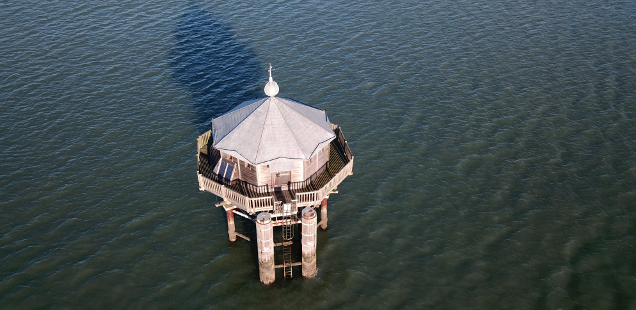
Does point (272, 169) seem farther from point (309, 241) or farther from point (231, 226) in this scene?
point (231, 226)

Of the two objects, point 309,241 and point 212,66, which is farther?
point 212,66

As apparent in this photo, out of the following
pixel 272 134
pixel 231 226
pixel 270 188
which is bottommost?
pixel 231 226

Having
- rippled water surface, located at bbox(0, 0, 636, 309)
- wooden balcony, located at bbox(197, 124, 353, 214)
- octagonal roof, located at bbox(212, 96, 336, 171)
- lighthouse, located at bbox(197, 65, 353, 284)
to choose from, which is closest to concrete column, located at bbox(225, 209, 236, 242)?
lighthouse, located at bbox(197, 65, 353, 284)

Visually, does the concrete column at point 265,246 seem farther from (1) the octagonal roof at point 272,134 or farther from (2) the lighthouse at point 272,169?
(1) the octagonal roof at point 272,134

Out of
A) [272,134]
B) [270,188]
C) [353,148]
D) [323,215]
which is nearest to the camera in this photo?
[272,134]

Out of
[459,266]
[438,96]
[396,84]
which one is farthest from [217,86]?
[459,266]

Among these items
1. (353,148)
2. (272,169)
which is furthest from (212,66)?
(272,169)

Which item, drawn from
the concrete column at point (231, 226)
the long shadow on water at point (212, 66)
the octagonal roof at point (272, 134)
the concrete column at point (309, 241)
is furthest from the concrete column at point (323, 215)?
the long shadow on water at point (212, 66)
